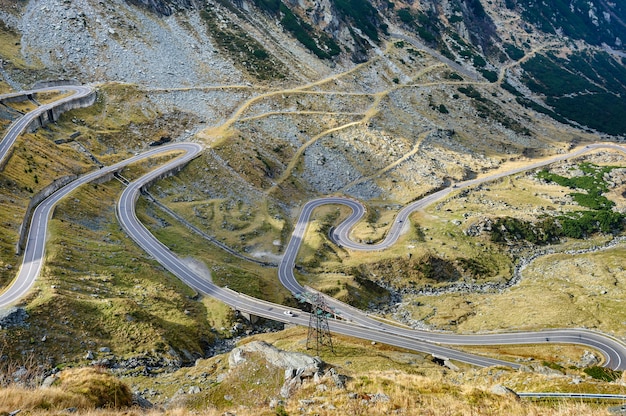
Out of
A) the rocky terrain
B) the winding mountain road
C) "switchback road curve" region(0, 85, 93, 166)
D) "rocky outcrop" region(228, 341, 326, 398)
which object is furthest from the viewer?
"switchback road curve" region(0, 85, 93, 166)

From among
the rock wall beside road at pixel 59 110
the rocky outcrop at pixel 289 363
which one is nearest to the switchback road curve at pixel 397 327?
the rocky outcrop at pixel 289 363

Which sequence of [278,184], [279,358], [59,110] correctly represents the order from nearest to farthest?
[279,358], [59,110], [278,184]

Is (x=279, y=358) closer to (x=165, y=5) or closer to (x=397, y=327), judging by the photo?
(x=397, y=327)

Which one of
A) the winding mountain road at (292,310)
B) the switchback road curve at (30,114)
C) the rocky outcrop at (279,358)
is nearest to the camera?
the rocky outcrop at (279,358)

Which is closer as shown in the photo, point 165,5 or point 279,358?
point 279,358

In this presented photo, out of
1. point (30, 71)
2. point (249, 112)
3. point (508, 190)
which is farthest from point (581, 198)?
point (30, 71)

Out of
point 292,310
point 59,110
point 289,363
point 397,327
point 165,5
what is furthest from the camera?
point 165,5

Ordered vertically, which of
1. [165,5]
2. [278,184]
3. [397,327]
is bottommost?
[278,184]

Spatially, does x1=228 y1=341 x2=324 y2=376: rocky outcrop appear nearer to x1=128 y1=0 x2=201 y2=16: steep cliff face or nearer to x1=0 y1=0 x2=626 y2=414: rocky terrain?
x1=0 y1=0 x2=626 y2=414: rocky terrain

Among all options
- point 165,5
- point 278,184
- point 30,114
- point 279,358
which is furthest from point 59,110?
point 279,358

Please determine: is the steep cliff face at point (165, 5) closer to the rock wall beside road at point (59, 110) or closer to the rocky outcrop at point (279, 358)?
the rock wall beside road at point (59, 110)

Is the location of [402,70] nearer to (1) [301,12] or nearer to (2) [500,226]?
(1) [301,12]

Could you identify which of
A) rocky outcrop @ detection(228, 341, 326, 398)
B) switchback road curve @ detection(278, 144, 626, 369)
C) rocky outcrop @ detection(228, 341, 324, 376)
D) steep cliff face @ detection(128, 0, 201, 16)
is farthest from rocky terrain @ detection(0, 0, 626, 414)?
switchback road curve @ detection(278, 144, 626, 369)
